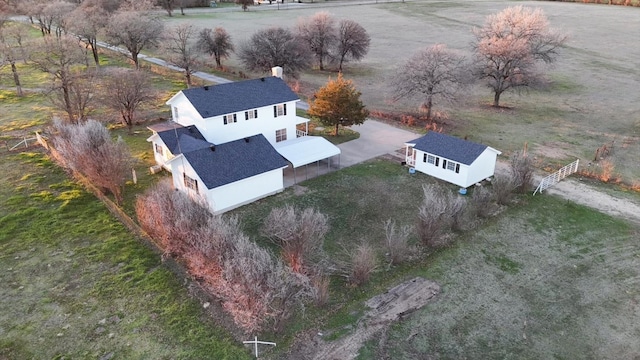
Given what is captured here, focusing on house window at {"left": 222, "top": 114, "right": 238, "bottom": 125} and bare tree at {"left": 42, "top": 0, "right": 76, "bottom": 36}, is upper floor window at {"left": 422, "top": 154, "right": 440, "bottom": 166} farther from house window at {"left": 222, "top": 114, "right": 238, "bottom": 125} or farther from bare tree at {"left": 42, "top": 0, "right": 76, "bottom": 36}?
bare tree at {"left": 42, "top": 0, "right": 76, "bottom": 36}

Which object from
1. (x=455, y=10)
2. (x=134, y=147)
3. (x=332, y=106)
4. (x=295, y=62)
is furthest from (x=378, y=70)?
(x=455, y=10)

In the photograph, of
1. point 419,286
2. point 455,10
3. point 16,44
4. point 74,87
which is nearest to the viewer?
point 419,286

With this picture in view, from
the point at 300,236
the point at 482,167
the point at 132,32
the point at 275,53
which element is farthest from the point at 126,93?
the point at 482,167

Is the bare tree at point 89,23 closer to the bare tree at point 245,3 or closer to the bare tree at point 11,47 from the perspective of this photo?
the bare tree at point 11,47

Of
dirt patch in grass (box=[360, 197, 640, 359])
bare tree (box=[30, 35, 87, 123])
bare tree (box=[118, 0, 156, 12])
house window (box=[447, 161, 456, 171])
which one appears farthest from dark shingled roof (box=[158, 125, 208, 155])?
bare tree (box=[118, 0, 156, 12])

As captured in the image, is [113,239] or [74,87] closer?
[113,239]

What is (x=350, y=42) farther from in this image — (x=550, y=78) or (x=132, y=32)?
(x=132, y=32)

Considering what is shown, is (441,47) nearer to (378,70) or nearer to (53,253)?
(378,70)
